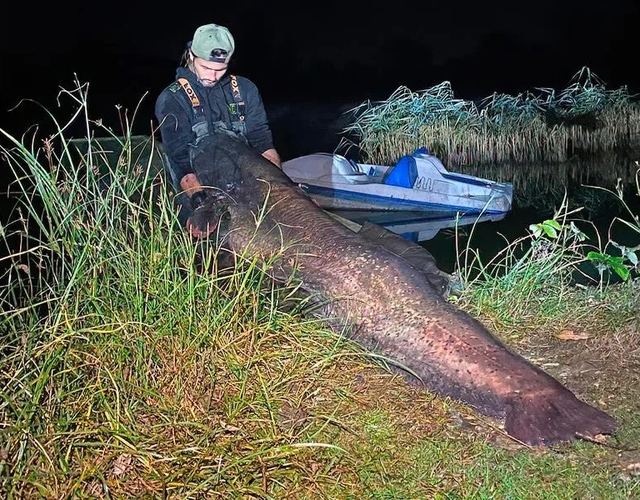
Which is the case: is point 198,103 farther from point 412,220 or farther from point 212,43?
point 412,220

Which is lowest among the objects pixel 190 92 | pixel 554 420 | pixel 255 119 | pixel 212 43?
pixel 554 420

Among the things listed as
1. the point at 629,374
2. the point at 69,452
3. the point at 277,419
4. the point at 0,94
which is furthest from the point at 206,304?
the point at 0,94

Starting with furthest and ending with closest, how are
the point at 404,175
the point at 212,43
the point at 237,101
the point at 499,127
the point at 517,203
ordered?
1. the point at 499,127
2. the point at 517,203
3. the point at 404,175
4. the point at 237,101
5. the point at 212,43

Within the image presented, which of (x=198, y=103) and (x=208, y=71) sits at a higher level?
(x=208, y=71)

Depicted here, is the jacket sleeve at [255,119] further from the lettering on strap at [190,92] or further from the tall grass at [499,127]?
the tall grass at [499,127]

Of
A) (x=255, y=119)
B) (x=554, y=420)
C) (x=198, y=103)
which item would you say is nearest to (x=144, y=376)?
(x=554, y=420)

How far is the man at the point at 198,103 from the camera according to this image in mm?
5020

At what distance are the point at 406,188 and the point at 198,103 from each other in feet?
18.2

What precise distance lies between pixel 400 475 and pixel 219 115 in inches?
120

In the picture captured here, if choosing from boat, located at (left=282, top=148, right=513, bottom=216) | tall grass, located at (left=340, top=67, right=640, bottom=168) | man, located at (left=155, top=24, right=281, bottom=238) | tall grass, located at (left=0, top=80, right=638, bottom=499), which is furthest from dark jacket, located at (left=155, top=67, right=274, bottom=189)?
tall grass, located at (left=340, top=67, right=640, bottom=168)

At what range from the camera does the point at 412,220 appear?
34.5 feet

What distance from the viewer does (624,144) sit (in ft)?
45.6

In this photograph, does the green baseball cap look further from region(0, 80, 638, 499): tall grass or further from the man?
region(0, 80, 638, 499): tall grass

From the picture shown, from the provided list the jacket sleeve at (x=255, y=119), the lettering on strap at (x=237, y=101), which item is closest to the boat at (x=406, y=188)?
the jacket sleeve at (x=255, y=119)
